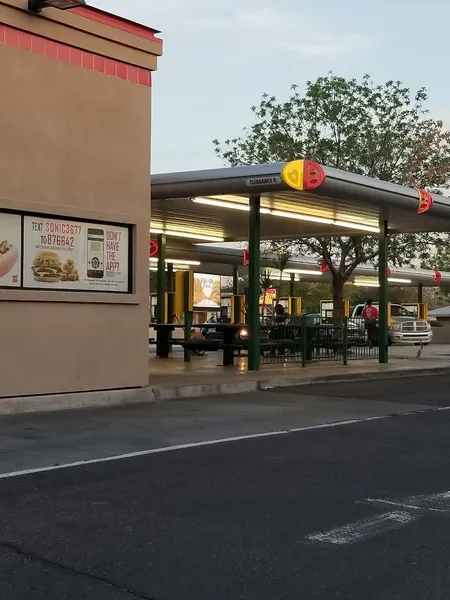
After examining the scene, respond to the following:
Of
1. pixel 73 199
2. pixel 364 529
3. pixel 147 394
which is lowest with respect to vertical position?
pixel 364 529

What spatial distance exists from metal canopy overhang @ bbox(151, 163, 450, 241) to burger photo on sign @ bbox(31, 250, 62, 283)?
463cm

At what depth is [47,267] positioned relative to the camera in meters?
12.4

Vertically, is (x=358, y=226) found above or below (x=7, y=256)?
above

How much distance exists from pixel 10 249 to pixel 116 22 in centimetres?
415

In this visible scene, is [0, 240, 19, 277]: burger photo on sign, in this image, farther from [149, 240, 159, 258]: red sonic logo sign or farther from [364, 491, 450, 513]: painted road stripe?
[149, 240, 159, 258]: red sonic logo sign

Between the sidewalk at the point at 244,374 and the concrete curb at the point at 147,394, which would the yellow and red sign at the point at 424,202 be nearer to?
the sidewalk at the point at 244,374

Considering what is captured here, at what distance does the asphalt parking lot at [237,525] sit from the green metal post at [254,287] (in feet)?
27.6

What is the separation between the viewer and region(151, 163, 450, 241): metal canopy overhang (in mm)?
15859

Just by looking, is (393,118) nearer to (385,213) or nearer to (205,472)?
(385,213)

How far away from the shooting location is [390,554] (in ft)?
17.1

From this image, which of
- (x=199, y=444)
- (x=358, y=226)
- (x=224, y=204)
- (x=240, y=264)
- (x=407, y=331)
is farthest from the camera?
(x=407, y=331)

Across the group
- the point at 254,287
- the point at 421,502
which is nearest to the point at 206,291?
the point at 254,287

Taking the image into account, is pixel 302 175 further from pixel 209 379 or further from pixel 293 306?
pixel 293 306

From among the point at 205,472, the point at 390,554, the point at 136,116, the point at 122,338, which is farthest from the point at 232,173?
the point at 390,554
